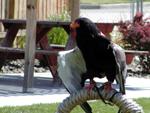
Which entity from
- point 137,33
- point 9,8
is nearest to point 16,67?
point 9,8

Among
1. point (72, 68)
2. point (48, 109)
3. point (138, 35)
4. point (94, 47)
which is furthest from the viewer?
point (138, 35)

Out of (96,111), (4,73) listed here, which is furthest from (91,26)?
(4,73)

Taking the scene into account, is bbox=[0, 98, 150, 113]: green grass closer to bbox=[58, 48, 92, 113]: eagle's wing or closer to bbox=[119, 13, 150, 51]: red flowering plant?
bbox=[58, 48, 92, 113]: eagle's wing

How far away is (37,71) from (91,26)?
298 inches

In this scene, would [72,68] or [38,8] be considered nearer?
[72,68]

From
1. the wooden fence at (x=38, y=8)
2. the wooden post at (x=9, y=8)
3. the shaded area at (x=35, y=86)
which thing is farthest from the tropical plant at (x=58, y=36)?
the shaded area at (x=35, y=86)

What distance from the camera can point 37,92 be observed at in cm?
1045

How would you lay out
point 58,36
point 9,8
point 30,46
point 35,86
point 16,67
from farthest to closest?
point 9,8 → point 58,36 → point 16,67 → point 35,86 → point 30,46

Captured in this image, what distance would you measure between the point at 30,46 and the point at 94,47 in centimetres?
480

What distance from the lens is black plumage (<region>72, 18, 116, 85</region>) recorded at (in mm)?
5949

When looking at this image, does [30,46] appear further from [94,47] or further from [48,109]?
[94,47]

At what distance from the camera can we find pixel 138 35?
45.2 feet

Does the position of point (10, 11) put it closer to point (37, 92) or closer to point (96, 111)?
point (37, 92)

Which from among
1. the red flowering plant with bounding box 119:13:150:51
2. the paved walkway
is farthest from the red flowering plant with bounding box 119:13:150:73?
the paved walkway
